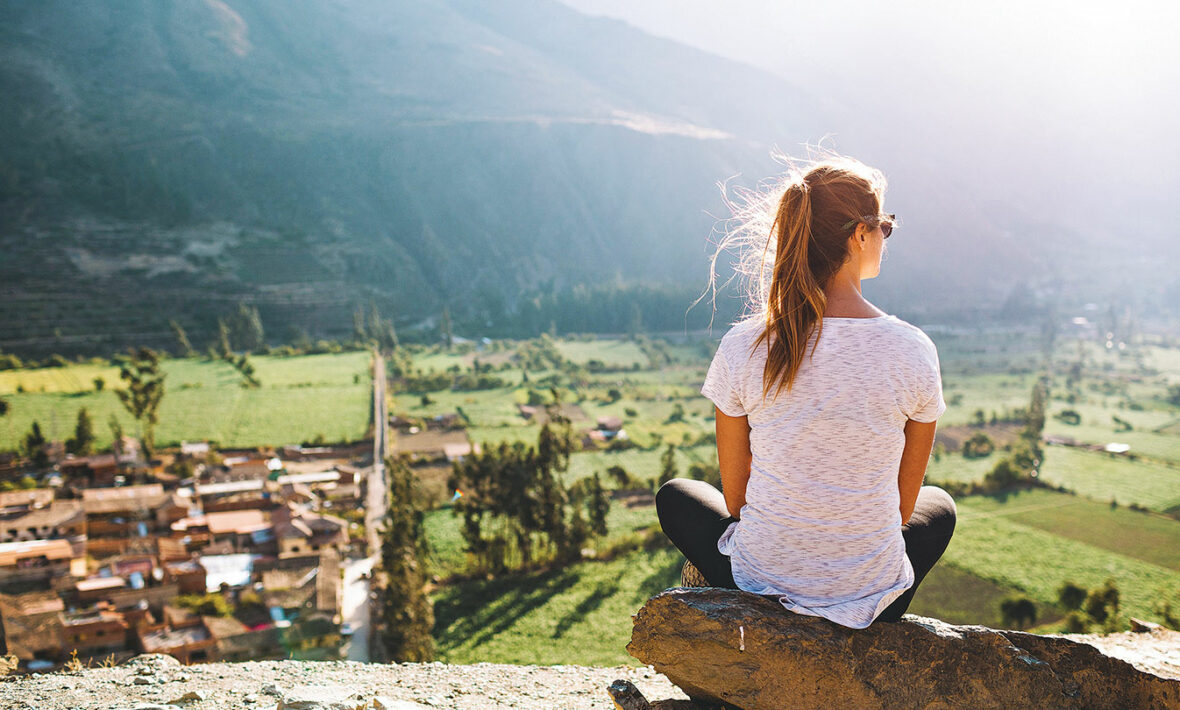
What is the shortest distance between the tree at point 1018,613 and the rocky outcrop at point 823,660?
21124 mm

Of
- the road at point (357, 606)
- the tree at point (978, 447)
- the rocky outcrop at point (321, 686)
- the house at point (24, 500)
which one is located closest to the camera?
the rocky outcrop at point (321, 686)

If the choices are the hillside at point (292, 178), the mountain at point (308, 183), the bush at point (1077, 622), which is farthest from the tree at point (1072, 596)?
the hillside at point (292, 178)

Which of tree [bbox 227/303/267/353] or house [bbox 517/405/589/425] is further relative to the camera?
tree [bbox 227/303/267/353]

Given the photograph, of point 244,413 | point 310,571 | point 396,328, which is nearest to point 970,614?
point 310,571

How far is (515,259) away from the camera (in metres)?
101

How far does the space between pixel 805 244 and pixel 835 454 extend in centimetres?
65

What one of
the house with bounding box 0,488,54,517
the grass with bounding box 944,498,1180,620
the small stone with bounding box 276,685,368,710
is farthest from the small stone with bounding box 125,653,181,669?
the grass with bounding box 944,498,1180,620

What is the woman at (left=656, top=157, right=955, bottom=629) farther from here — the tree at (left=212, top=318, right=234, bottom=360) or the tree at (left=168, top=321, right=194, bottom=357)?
the tree at (left=168, top=321, right=194, bottom=357)

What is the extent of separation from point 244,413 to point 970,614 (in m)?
34.0

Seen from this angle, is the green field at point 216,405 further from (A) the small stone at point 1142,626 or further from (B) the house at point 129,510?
(A) the small stone at point 1142,626

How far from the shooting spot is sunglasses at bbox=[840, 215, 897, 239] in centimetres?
215

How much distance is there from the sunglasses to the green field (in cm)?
3412

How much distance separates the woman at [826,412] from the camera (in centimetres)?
201

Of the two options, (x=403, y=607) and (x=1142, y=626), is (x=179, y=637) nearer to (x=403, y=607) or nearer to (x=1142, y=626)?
(x=403, y=607)
